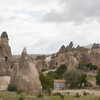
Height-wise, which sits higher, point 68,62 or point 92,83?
point 68,62

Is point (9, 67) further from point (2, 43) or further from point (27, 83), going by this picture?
point (27, 83)

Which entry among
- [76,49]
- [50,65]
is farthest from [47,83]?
[50,65]

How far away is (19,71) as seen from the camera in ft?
76.8

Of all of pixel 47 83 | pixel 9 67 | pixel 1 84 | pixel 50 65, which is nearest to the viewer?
pixel 47 83

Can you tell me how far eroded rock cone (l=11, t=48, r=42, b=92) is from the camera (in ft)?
75.0

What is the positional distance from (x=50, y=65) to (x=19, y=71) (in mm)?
47222

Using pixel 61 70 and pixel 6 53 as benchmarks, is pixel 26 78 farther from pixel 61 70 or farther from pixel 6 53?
pixel 61 70

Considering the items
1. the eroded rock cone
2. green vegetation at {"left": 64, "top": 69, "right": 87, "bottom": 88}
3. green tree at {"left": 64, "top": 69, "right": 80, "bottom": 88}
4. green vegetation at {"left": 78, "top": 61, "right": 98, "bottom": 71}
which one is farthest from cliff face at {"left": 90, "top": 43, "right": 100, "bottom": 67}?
the eroded rock cone

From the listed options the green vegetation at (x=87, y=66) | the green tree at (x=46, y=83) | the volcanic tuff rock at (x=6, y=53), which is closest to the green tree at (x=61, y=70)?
the green vegetation at (x=87, y=66)

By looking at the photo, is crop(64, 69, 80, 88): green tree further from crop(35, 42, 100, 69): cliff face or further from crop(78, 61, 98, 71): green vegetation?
crop(35, 42, 100, 69): cliff face

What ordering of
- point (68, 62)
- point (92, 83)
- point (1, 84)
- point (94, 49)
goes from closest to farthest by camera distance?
point (1, 84) < point (92, 83) < point (68, 62) < point (94, 49)

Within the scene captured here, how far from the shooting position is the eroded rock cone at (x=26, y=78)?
22875mm

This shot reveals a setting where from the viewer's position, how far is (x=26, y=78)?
22.9 metres

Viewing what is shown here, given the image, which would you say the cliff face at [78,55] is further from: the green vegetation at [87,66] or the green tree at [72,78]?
the green tree at [72,78]
